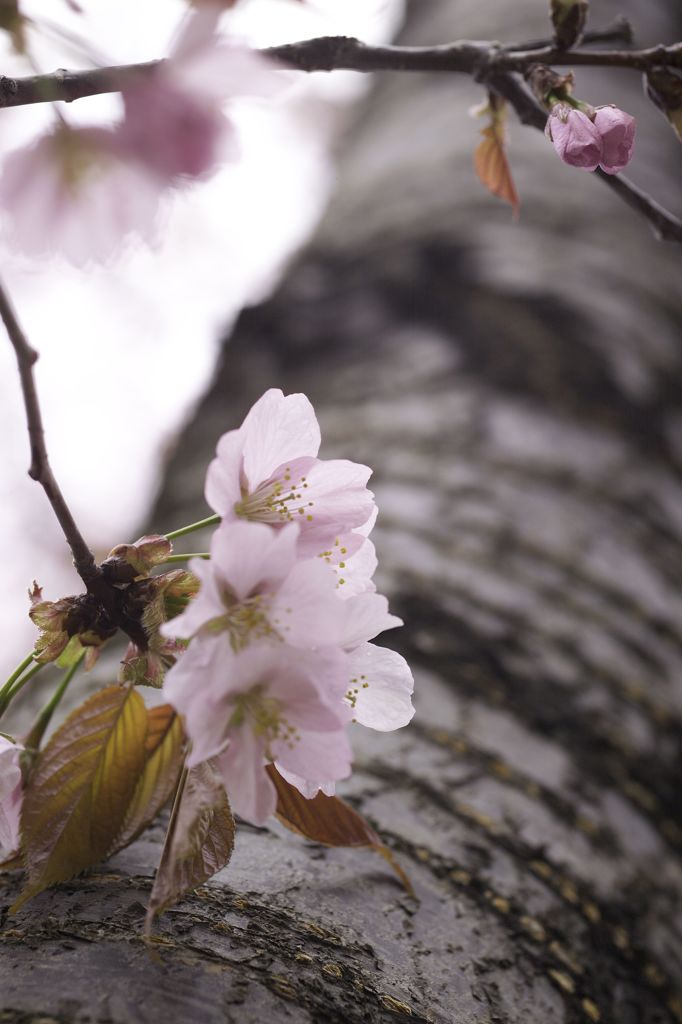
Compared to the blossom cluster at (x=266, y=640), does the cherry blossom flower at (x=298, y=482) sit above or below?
above

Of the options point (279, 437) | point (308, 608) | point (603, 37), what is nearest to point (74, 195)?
point (279, 437)

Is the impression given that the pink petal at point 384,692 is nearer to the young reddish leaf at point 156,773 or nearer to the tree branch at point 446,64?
the young reddish leaf at point 156,773

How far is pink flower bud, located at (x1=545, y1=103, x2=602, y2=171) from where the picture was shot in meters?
0.48

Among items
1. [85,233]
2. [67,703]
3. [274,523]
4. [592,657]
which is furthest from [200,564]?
[592,657]

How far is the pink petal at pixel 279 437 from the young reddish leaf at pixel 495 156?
299 mm

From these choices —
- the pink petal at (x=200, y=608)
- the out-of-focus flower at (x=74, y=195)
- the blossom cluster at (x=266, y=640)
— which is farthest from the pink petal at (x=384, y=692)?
→ the out-of-focus flower at (x=74, y=195)

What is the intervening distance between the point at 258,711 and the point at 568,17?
468 mm

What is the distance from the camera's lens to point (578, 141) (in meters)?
0.48

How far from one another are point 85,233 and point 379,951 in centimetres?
47

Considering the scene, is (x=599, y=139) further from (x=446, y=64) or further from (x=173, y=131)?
(x=173, y=131)

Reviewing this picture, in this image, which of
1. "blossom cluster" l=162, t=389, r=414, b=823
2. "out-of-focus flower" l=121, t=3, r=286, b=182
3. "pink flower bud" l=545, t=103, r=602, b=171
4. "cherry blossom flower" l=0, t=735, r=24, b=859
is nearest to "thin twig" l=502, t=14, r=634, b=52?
"pink flower bud" l=545, t=103, r=602, b=171

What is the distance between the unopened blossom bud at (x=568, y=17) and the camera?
0.52m

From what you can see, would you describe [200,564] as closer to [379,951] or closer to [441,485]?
[379,951]

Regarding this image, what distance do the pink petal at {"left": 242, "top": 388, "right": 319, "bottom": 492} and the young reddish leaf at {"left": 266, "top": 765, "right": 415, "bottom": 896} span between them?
0.17m
